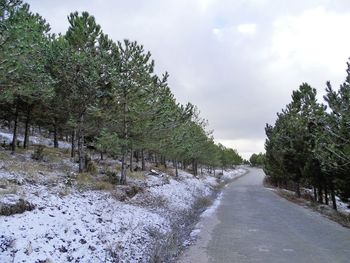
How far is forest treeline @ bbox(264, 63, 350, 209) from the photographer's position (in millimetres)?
15367

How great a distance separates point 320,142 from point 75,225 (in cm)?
1249

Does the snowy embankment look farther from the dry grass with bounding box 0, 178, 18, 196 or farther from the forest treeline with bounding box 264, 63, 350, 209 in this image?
the forest treeline with bounding box 264, 63, 350, 209

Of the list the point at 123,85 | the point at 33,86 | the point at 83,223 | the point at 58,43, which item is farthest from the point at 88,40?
the point at 83,223

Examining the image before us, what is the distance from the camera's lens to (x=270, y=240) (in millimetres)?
12312

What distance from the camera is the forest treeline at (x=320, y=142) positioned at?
15.4m

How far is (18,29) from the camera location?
A: 34.9 ft

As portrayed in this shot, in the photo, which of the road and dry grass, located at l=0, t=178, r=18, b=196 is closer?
the road

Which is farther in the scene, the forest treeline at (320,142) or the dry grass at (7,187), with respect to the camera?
the forest treeline at (320,142)

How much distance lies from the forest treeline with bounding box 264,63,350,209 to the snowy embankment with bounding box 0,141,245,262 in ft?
24.6

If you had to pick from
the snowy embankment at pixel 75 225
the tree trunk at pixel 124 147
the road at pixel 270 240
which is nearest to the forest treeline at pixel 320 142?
the road at pixel 270 240

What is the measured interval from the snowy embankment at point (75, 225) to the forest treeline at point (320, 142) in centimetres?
751

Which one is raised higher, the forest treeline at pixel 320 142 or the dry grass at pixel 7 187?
the forest treeline at pixel 320 142

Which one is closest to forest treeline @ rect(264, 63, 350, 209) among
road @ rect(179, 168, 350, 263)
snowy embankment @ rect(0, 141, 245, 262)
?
road @ rect(179, 168, 350, 263)

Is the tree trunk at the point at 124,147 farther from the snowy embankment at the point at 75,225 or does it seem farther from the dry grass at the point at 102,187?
the snowy embankment at the point at 75,225
